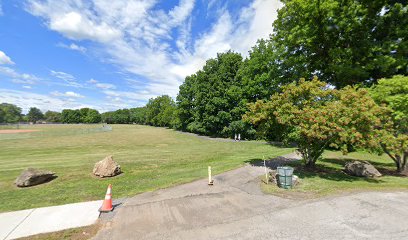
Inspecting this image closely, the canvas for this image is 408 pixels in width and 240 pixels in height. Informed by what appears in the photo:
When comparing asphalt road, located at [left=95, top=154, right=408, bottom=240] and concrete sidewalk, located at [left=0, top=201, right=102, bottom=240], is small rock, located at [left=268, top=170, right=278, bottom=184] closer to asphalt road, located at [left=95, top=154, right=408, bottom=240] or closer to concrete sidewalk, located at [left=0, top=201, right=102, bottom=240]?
asphalt road, located at [left=95, top=154, right=408, bottom=240]

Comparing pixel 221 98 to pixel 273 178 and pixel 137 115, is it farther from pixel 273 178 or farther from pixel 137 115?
pixel 137 115

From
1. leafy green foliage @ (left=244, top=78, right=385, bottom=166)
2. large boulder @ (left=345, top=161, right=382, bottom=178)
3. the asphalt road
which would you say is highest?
leafy green foliage @ (left=244, top=78, right=385, bottom=166)

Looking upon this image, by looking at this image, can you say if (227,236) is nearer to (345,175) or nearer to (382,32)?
(345,175)

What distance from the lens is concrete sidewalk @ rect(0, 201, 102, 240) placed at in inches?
243

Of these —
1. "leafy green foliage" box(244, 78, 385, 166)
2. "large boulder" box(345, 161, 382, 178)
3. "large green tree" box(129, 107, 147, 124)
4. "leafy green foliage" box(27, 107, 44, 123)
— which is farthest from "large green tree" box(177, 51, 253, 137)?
"leafy green foliage" box(27, 107, 44, 123)

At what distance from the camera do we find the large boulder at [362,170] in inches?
476

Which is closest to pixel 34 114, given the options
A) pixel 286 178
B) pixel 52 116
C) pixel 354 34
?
pixel 52 116

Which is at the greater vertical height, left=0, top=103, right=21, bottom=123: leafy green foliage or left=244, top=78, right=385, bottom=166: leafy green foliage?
left=0, top=103, right=21, bottom=123: leafy green foliage

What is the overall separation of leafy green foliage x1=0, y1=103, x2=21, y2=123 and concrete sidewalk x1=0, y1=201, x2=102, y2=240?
19120cm

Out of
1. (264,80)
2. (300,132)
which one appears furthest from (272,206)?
(264,80)

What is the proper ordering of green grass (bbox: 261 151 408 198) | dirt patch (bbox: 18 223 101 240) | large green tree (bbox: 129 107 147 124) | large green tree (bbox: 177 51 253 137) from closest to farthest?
1. dirt patch (bbox: 18 223 101 240)
2. green grass (bbox: 261 151 408 198)
3. large green tree (bbox: 177 51 253 137)
4. large green tree (bbox: 129 107 147 124)

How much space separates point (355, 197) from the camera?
8602mm

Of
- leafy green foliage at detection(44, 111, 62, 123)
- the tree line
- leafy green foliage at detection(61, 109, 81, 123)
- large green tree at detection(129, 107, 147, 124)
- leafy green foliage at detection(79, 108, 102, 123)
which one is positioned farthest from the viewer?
leafy green foliage at detection(44, 111, 62, 123)

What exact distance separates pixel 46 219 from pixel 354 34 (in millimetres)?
22597
